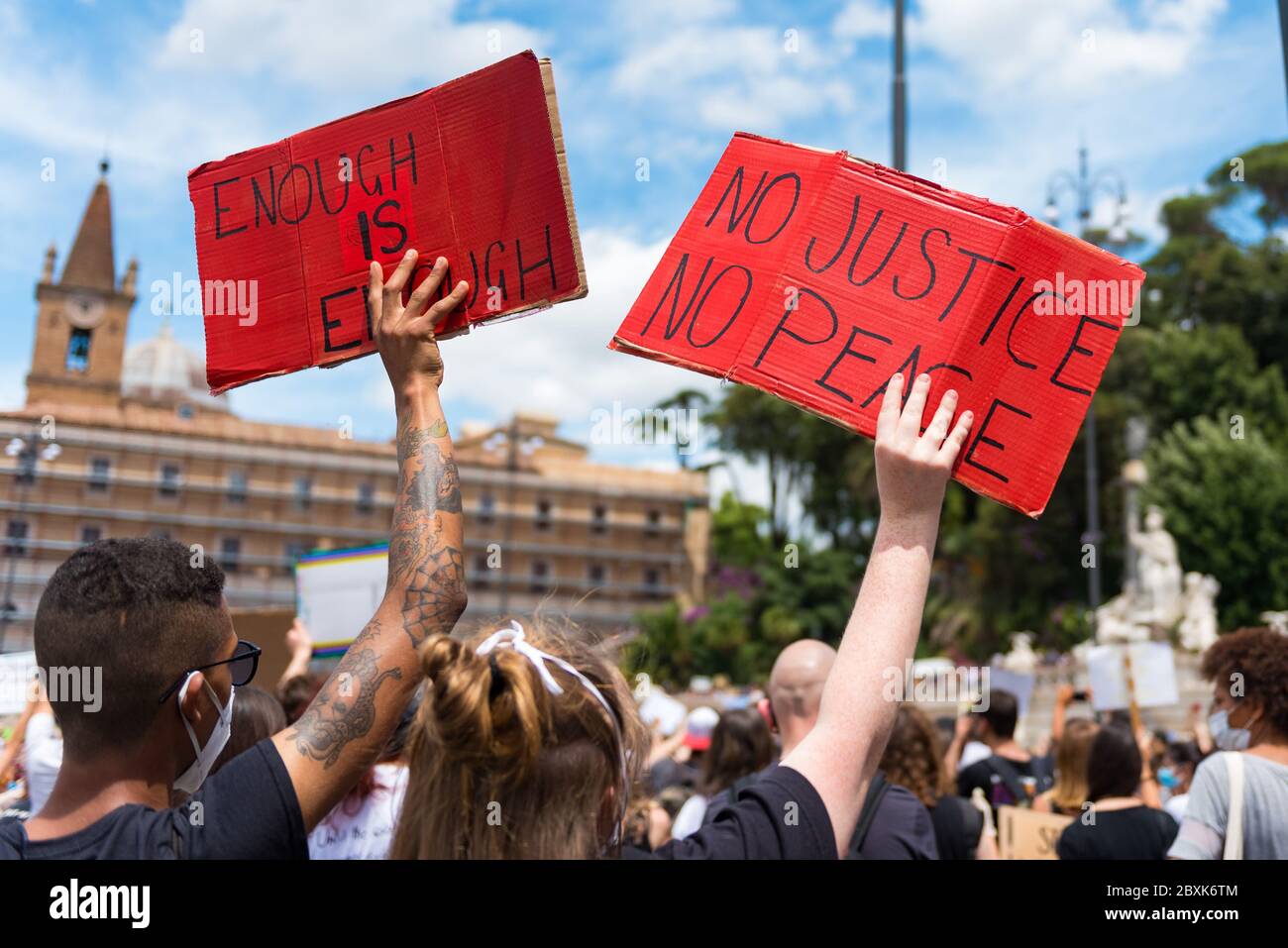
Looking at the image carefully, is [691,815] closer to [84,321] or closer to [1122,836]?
[1122,836]

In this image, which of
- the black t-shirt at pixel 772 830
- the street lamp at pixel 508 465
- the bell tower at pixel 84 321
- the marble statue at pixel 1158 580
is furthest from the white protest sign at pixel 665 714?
the bell tower at pixel 84 321

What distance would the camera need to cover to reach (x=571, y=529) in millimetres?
74438

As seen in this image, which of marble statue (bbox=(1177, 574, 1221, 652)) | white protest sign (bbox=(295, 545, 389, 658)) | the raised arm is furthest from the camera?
marble statue (bbox=(1177, 574, 1221, 652))

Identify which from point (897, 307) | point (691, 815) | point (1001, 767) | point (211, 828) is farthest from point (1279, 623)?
point (211, 828)

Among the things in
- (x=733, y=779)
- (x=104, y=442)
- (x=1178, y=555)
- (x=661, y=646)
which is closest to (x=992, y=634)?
(x=1178, y=555)

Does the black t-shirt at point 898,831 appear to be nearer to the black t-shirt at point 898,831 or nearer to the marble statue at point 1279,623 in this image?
the black t-shirt at point 898,831

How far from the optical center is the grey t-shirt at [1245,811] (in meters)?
3.03

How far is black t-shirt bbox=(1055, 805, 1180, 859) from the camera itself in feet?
13.0

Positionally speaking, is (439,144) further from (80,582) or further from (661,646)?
(661,646)

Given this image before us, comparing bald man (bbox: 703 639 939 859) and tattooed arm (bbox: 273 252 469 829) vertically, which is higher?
tattooed arm (bbox: 273 252 469 829)

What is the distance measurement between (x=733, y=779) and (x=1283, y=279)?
1654 inches

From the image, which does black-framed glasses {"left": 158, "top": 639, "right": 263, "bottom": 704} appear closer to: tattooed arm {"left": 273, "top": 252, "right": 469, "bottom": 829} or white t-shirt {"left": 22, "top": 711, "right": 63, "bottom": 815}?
tattooed arm {"left": 273, "top": 252, "right": 469, "bottom": 829}

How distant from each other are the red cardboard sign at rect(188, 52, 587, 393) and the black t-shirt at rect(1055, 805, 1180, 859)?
9.29 feet

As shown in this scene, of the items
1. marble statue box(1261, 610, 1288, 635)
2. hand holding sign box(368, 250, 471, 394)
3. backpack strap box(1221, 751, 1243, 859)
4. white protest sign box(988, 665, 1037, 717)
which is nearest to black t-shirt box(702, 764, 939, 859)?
backpack strap box(1221, 751, 1243, 859)
